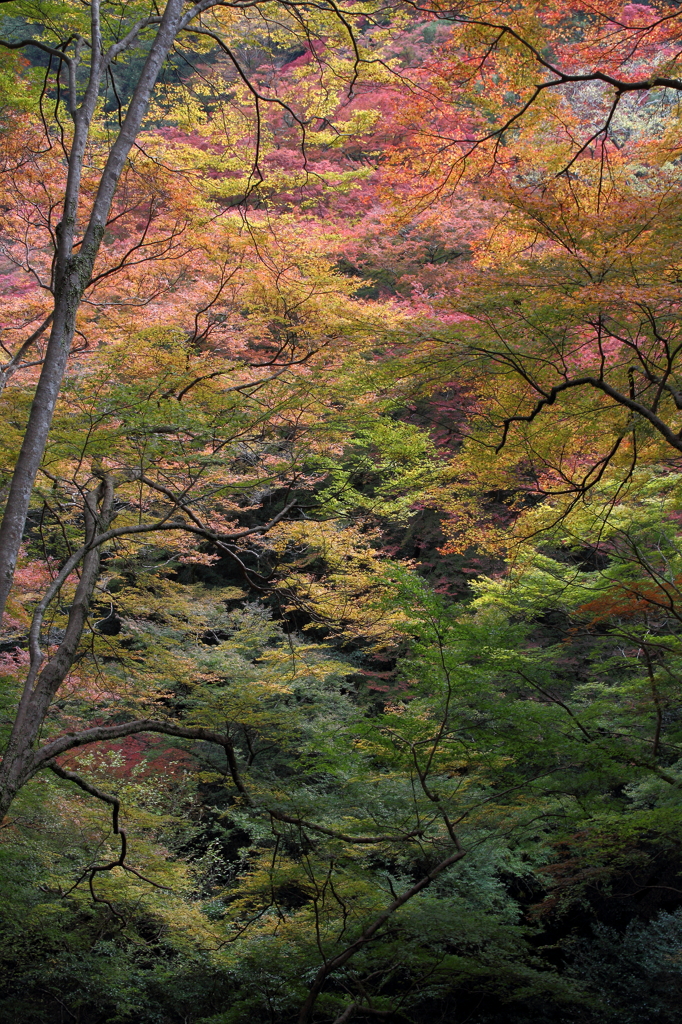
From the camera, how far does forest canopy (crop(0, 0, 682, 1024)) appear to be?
15.2 ft

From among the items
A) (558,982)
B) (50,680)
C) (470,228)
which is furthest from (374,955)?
(470,228)

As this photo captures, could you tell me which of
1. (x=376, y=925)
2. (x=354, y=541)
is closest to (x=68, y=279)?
(x=376, y=925)

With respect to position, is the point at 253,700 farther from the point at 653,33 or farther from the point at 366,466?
the point at 653,33

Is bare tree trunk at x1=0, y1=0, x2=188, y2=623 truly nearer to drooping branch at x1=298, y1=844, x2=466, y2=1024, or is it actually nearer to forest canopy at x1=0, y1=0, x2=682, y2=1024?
forest canopy at x1=0, y1=0, x2=682, y2=1024

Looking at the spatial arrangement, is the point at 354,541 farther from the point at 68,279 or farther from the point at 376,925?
the point at 68,279

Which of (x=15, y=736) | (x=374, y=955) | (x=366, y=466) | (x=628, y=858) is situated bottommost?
(x=374, y=955)

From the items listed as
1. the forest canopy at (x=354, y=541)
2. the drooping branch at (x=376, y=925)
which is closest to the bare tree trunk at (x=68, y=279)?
the forest canopy at (x=354, y=541)

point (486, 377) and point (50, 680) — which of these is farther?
point (486, 377)

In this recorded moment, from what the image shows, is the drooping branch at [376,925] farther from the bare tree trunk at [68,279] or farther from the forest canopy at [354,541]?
the bare tree trunk at [68,279]

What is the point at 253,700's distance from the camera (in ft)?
30.1

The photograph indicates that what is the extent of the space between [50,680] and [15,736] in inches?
20.6

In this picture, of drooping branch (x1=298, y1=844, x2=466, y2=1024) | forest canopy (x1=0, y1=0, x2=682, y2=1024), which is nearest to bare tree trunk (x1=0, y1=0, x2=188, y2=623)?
forest canopy (x1=0, y1=0, x2=682, y2=1024)

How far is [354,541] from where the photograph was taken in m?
10.8

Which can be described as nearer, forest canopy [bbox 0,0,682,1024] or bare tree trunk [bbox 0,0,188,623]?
bare tree trunk [bbox 0,0,188,623]
